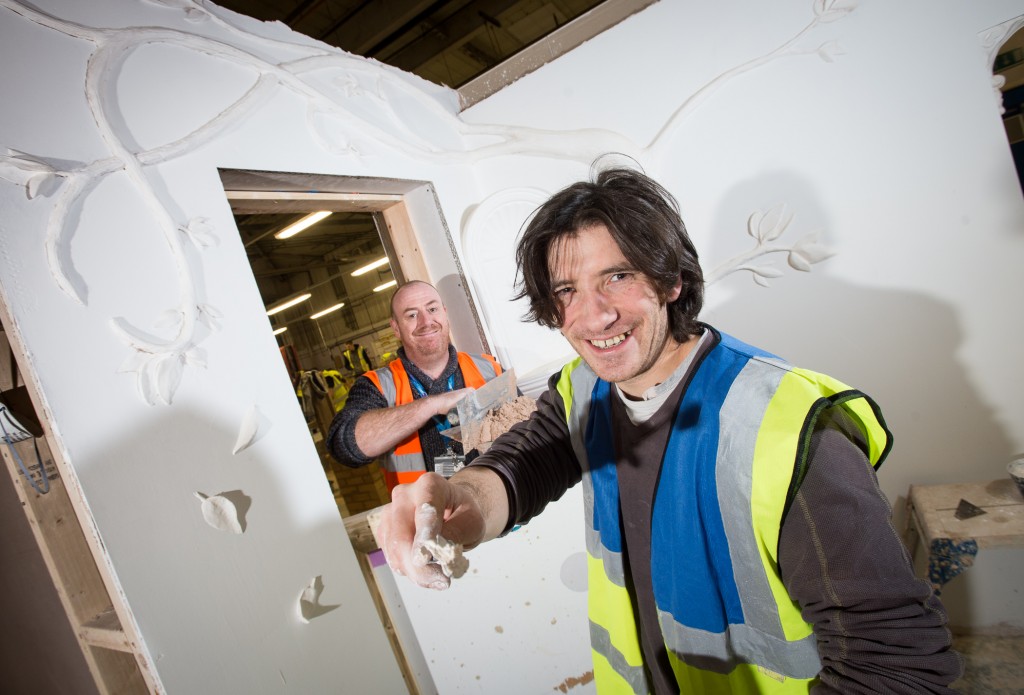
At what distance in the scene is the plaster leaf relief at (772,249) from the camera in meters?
2.21

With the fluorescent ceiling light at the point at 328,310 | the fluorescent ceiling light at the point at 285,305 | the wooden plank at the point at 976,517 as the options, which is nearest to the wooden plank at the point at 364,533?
the wooden plank at the point at 976,517

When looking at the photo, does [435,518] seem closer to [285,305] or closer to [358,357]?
[358,357]

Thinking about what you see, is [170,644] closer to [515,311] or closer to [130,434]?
[130,434]

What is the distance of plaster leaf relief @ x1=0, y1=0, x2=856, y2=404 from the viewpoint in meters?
1.18

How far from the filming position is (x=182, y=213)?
4.47ft

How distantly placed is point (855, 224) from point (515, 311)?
64.4 inches

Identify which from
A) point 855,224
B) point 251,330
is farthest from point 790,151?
point 251,330

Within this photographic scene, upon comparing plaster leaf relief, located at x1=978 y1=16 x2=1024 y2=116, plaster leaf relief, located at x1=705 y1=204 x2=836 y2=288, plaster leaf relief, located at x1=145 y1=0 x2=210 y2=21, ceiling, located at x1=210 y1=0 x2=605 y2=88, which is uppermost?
ceiling, located at x1=210 y1=0 x2=605 y2=88

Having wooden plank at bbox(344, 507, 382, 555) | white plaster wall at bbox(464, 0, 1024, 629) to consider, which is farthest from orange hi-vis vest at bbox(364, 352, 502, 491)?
white plaster wall at bbox(464, 0, 1024, 629)

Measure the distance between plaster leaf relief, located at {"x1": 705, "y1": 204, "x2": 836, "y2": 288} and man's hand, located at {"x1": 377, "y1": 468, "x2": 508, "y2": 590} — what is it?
5.99 ft

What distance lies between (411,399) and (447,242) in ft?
2.69

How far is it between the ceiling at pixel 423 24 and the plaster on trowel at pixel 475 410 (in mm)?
1950

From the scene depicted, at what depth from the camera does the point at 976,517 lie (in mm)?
2018

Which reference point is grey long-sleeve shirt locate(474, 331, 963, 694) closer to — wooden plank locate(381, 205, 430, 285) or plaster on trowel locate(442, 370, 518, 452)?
plaster on trowel locate(442, 370, 518, 452)
